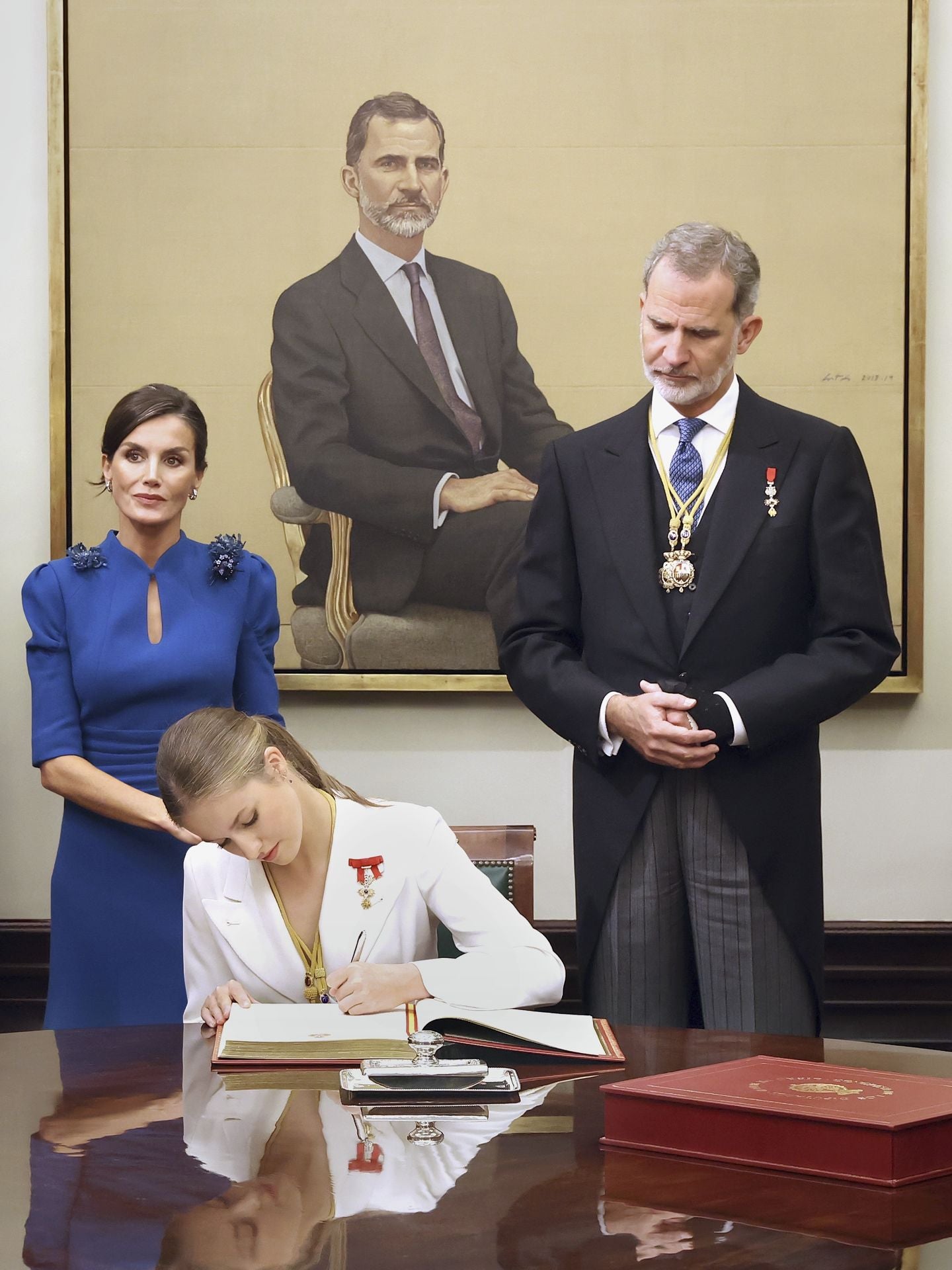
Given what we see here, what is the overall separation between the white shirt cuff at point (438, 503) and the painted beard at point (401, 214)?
2.18 feet

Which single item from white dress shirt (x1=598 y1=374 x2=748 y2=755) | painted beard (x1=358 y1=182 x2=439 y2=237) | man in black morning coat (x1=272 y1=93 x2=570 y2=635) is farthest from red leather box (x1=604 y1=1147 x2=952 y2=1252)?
painted beard (x1=358 y1=182 x2=439 y2=237)

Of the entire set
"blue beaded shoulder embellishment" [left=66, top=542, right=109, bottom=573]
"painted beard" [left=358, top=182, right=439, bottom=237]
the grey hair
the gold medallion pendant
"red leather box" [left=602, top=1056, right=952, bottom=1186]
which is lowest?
"red leather box" [left=602, top=1056, right=952, bottom=1186]

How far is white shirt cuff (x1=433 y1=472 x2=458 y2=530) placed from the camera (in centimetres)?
395

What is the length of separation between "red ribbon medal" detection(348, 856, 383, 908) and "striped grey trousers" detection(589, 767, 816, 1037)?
1.25 feet

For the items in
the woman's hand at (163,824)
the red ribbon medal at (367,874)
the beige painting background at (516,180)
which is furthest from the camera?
the beige painting background at (516,180)

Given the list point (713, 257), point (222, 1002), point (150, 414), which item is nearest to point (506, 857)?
point (222, 1002)

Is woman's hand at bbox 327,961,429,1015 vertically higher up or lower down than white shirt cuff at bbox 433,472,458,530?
lower down

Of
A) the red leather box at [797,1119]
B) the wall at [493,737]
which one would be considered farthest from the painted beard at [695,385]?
the wall at [493,737]

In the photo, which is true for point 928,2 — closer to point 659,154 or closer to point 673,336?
point 659,154

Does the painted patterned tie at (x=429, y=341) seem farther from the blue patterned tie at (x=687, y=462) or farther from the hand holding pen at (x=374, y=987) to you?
the hand holding pen at (x=374, y=987)

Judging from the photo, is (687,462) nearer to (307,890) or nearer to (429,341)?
(307,890)

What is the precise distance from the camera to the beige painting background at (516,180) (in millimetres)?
3949

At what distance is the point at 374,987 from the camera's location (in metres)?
1.93

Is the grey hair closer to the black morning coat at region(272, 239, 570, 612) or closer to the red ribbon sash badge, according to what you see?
the red ribbon sash badge
